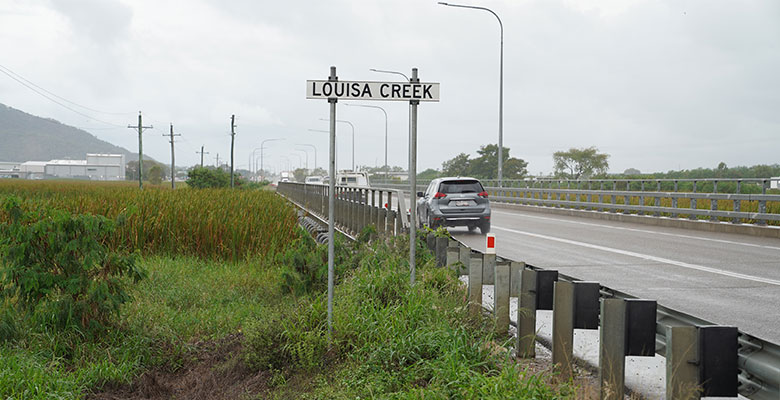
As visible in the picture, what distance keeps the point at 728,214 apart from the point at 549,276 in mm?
17032

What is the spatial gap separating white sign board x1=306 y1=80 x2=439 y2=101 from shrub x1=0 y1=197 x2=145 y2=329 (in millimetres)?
2456

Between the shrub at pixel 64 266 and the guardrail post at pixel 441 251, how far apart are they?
3.24m

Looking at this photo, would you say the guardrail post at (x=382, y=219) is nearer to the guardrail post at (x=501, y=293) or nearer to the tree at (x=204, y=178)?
the guardrail post at (x=501, y=293)

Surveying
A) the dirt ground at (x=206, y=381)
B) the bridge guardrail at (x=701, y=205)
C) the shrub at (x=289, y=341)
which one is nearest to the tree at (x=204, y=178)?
the bridge guardrail at (x=701, y=205)

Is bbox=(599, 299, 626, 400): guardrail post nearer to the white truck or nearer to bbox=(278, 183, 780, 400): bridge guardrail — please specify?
bbox=(278, 183, 780, 400): bridge guardrail

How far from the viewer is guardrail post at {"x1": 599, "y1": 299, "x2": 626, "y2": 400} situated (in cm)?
431

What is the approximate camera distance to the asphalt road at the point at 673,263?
336 inches

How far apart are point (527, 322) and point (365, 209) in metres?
10.6

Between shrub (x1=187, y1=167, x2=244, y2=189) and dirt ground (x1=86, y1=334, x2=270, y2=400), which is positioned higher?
shrub (x1=187, y1=167, x2=244, y2=189)

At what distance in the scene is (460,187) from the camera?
69.6ft

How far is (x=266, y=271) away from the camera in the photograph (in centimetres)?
1160

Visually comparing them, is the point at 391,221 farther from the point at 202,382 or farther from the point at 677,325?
the point at 677,325

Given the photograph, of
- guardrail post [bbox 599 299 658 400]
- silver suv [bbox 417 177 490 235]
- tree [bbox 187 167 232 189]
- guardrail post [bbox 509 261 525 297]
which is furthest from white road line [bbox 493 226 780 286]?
tree [bbox 187 167 232 189]

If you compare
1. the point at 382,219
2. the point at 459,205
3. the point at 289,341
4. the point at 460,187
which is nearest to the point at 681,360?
the point at 289,341
